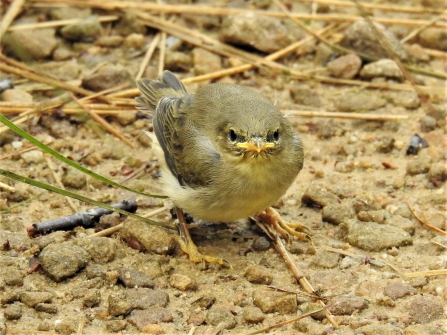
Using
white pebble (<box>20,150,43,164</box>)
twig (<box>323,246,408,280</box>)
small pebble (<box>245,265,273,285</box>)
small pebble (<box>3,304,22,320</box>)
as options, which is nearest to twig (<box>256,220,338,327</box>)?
small pebble (<box>245,265,273,285</box>)

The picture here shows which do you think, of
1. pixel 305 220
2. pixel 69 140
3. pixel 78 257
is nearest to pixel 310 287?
pixel 305 220

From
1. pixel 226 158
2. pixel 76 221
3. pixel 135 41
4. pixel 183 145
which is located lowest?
pixel 76 221

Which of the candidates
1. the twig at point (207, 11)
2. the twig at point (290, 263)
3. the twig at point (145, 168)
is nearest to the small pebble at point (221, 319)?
the twig at point (290, 263)

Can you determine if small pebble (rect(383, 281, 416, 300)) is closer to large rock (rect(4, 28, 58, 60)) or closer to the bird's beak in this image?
the bird's beak

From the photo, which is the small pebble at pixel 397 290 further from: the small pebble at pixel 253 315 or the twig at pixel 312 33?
the twig at pixel 312 33

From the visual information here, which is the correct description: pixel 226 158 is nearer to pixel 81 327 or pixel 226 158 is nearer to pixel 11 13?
pixel 81 327

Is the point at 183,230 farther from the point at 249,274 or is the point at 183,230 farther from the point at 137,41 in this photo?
the point at 137,41

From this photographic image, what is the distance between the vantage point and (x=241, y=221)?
6258 millimetres

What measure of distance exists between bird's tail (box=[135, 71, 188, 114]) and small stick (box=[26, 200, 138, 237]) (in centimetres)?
103

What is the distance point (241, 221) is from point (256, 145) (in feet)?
4.08

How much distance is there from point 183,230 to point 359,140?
2157mm

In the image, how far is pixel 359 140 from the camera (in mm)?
7141

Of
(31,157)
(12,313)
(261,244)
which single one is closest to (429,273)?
(261,244)

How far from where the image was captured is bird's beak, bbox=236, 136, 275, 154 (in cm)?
515
